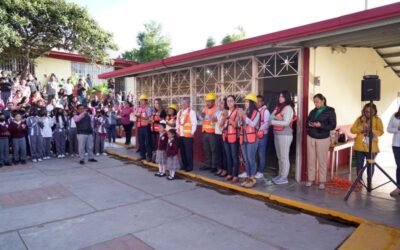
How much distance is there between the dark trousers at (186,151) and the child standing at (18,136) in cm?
462

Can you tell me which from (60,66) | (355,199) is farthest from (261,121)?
(60,66)

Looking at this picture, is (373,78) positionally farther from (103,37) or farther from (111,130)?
(103,37)

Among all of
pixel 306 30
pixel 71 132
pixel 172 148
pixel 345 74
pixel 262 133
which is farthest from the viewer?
pixel 71 132

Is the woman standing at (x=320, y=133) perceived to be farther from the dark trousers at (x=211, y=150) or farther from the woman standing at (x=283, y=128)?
the dark trousers at (x=211, y=150)

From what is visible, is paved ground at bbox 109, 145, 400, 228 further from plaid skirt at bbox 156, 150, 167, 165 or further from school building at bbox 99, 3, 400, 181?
plaid skirt at bbox 156, 150, 167, 165

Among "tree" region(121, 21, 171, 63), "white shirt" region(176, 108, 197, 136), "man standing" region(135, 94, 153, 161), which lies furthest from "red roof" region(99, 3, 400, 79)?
"tree" region(121, 21, 171, 63)

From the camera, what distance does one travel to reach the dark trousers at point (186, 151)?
7.62 meters

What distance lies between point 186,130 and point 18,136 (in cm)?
492

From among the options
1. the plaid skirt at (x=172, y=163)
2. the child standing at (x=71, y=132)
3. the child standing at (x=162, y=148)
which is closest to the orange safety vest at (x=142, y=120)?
the child standing at (x=162, y=148)

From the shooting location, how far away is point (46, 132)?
31.6 feet

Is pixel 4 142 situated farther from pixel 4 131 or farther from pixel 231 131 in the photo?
pixel 231 131

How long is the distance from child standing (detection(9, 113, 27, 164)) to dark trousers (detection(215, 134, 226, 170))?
5.57 meters

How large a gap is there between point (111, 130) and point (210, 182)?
23.7 ft

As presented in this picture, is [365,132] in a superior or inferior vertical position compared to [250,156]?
superior
